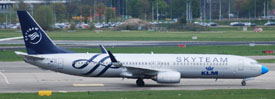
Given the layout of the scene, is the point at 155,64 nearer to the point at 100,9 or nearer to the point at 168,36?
the point at 168,36

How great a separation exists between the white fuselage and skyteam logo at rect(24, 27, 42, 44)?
1.17 metres

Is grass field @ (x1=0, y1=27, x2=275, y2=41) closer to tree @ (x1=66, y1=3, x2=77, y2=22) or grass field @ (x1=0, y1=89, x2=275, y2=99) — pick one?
grass field @ (x1=0, y1=89, x2=275, y2=99)

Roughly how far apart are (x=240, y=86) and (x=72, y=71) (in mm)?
11879

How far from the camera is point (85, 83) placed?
126ft

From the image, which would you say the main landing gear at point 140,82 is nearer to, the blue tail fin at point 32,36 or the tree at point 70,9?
the blue tail fin at point 32,36

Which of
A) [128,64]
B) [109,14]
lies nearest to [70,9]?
[109,14]

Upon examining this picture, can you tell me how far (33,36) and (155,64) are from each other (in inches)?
339

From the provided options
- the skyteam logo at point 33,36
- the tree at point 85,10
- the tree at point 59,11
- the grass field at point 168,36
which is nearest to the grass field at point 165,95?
the skyteam logo at point 33,36

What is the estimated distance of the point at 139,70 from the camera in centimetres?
3641

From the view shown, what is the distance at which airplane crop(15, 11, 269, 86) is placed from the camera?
36062 millimetres

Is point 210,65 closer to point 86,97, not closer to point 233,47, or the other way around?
point 86,97

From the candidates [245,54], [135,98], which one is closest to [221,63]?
[135,98]

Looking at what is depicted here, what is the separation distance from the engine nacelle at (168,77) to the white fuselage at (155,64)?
36.0 inches

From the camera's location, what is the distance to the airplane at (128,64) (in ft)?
118
